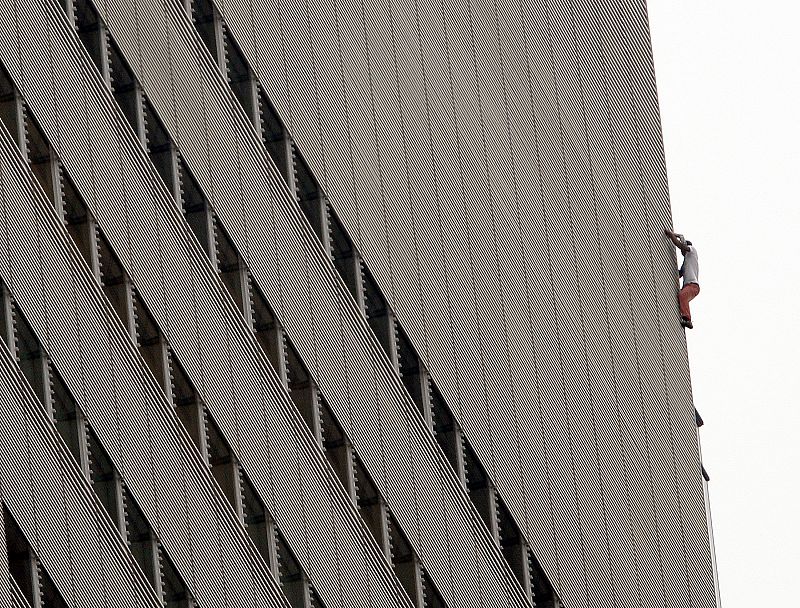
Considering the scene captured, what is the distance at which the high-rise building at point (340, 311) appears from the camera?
47156mm

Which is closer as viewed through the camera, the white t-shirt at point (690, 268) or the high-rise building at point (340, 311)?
the high-rise building at point (340, 311)

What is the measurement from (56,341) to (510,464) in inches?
659

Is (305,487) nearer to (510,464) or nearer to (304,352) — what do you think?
(304,352)

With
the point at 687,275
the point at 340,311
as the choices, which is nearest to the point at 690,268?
the point at 687,275

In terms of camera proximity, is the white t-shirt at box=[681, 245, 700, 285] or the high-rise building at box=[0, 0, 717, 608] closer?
the high-rise building at box=[0, 0, 717, 608]

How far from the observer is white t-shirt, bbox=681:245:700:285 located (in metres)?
68.7

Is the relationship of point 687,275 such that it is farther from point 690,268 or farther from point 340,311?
point 340,311

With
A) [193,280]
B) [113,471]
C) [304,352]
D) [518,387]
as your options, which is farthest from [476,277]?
[113,471]

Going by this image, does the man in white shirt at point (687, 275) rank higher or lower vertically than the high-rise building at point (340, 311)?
higher

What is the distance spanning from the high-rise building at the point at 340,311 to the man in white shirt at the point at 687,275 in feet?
1.66

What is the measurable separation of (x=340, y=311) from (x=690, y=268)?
16.8 metres

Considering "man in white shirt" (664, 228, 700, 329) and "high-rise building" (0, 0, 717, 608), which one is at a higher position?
"man in white shirt" (664, 228, 700, 329)

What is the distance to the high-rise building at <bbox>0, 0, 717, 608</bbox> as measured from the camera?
4716 centimetres

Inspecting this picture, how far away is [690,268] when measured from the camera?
68.9 metres
